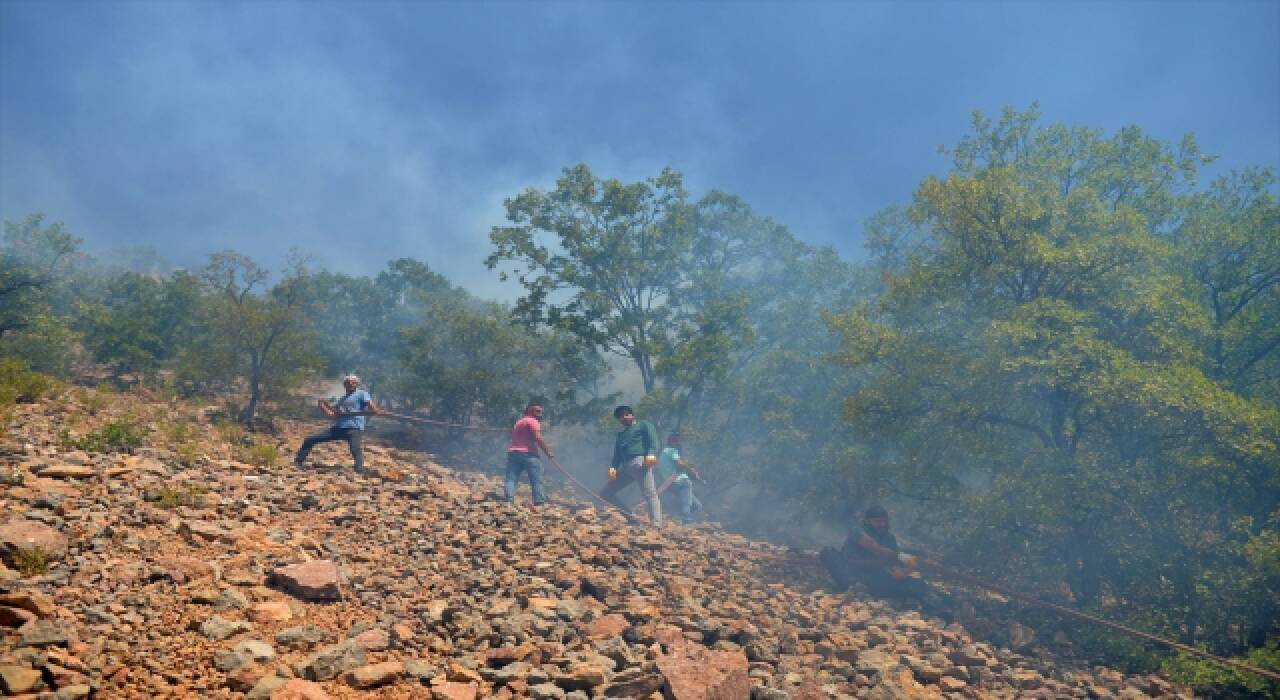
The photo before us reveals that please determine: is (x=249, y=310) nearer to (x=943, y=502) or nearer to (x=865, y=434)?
(x=865, y=434)

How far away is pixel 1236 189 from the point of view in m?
12.7

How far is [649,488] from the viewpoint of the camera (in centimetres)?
1223

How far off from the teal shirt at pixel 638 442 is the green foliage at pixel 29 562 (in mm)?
9068

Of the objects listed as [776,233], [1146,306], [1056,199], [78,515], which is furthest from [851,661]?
[776,233]

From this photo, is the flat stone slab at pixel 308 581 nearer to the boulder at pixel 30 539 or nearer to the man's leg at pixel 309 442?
the boulder at pixel 30 539

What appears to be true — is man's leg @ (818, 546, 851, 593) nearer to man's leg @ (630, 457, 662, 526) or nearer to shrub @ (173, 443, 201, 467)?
man's leg @ (630, 457, 662, 526)

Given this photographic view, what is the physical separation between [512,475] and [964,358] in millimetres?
8512

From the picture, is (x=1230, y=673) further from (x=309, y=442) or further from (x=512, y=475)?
(x=309, y=442)

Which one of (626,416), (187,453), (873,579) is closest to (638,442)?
(626,416)

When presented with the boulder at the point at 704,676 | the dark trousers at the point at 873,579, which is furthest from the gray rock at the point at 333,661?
the dark trousers at the point at 873,579

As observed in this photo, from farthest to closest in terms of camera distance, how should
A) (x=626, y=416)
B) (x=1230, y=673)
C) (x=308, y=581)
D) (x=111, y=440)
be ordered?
1. (x=626, y=416)
2. (x=111, y=440)
3. (x=1230, y=673)
4. (x=308, y=581)

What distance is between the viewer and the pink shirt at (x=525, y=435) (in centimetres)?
1093

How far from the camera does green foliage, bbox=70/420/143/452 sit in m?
7.77

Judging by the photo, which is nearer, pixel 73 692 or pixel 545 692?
pixel 73 692
